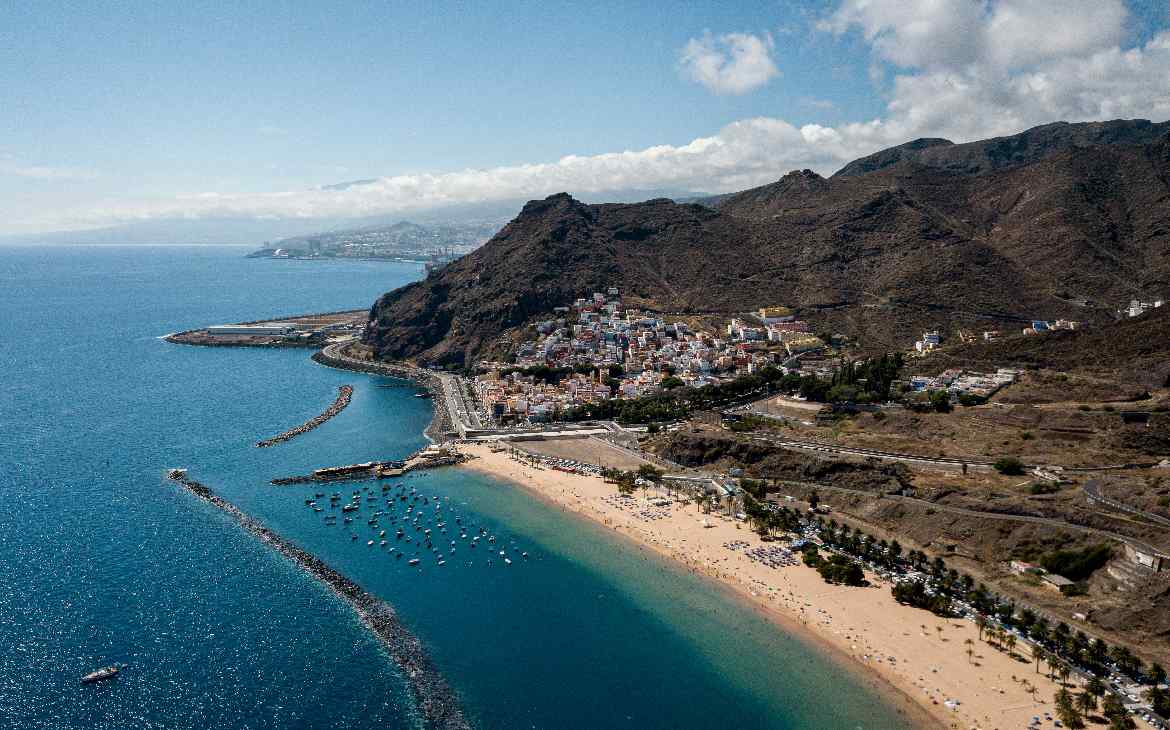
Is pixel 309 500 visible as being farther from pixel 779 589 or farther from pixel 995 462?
pixel 995 462

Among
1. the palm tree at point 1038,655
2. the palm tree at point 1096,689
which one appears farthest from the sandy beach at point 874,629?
the palm tree at point 1096,689

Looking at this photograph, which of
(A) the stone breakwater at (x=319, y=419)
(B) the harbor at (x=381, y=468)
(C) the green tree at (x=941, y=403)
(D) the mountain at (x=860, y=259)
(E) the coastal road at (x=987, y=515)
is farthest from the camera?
(D) the mountain at (x=860, y=259)

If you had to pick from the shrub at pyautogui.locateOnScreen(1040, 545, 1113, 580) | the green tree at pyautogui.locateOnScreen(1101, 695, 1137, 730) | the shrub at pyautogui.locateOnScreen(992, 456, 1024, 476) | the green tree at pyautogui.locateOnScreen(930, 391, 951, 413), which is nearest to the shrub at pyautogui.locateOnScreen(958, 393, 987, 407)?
the green tree at pyautogui.locateOnScreen(930, 391, 951, 413)

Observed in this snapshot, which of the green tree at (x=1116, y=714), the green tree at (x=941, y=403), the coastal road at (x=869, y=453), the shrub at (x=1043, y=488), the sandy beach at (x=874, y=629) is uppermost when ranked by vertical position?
the green tree at (x=941, y=403)

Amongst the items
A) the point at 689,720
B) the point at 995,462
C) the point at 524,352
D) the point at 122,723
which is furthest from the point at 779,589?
the point at 524,352

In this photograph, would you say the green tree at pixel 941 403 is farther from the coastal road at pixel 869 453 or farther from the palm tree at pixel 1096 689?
the palm tree at pixel 1096 689

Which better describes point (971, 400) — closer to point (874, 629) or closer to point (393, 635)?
point (874, 629)
